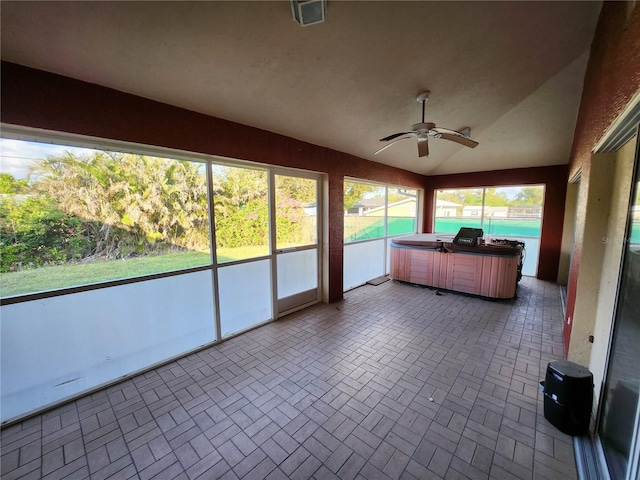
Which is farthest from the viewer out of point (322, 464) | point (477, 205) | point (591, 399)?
point (477, 205)

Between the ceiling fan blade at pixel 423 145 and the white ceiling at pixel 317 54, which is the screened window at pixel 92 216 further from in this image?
the ceiling fan blade at pixel 423 145

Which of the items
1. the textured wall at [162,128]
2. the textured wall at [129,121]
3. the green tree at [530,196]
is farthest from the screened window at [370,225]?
the green tree at [530,196]

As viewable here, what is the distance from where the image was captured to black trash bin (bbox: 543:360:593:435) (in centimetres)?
171

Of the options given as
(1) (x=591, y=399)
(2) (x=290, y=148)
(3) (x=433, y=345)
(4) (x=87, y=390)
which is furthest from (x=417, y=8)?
(4) (x=87, y=390)

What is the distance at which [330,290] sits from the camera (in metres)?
4.32

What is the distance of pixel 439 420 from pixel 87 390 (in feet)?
9.62

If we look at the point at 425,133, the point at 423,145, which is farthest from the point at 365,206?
the point at 425,133

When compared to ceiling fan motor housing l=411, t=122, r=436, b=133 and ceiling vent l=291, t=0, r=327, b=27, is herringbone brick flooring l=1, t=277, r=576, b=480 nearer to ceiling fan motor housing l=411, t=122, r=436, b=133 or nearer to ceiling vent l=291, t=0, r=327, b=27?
ceiling fan motor housing l=411, t=122, r=436, b=133

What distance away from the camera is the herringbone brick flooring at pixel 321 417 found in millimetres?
1583

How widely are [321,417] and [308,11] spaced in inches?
113

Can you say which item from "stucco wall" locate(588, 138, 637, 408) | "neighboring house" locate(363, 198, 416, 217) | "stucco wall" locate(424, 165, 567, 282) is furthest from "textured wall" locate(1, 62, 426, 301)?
"stucco wall" locate(424, 165, 567, 282)

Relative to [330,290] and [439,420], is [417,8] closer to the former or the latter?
[439,420]

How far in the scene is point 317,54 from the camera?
2176mm

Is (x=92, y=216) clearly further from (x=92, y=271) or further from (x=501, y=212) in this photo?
(x=501, y=212)
